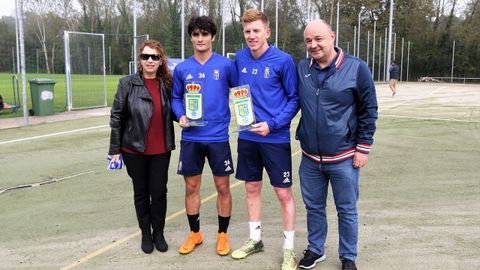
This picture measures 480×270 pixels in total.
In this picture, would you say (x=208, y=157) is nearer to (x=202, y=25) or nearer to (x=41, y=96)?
(x=202, y=25)

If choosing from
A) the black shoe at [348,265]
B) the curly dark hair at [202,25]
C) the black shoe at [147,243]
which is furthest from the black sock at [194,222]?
the curly dark hair at [202,25]

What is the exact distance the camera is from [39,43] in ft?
185

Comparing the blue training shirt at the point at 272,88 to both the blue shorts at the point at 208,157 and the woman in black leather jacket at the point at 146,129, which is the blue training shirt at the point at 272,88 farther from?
the woman in black leather jacket at the point at 146,129

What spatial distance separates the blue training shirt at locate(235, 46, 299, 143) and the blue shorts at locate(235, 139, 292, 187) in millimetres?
68

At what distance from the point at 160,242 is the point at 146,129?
1.00 metres

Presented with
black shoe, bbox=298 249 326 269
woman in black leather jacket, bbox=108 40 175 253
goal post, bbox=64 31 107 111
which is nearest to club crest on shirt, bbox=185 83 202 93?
woman in black leather jacket, bbox=108 40 175 253

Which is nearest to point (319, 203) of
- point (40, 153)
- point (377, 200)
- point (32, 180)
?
point (377, 200)

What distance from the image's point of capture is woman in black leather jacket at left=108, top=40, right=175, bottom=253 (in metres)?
3.73

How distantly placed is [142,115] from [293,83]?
1230 mm

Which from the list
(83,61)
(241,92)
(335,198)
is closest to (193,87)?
(241,92)

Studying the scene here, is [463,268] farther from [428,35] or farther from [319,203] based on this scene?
[428,35]

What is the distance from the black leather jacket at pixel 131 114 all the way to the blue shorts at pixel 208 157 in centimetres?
34

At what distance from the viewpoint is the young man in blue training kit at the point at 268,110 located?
3.39m

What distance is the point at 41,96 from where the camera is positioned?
13242 mm
